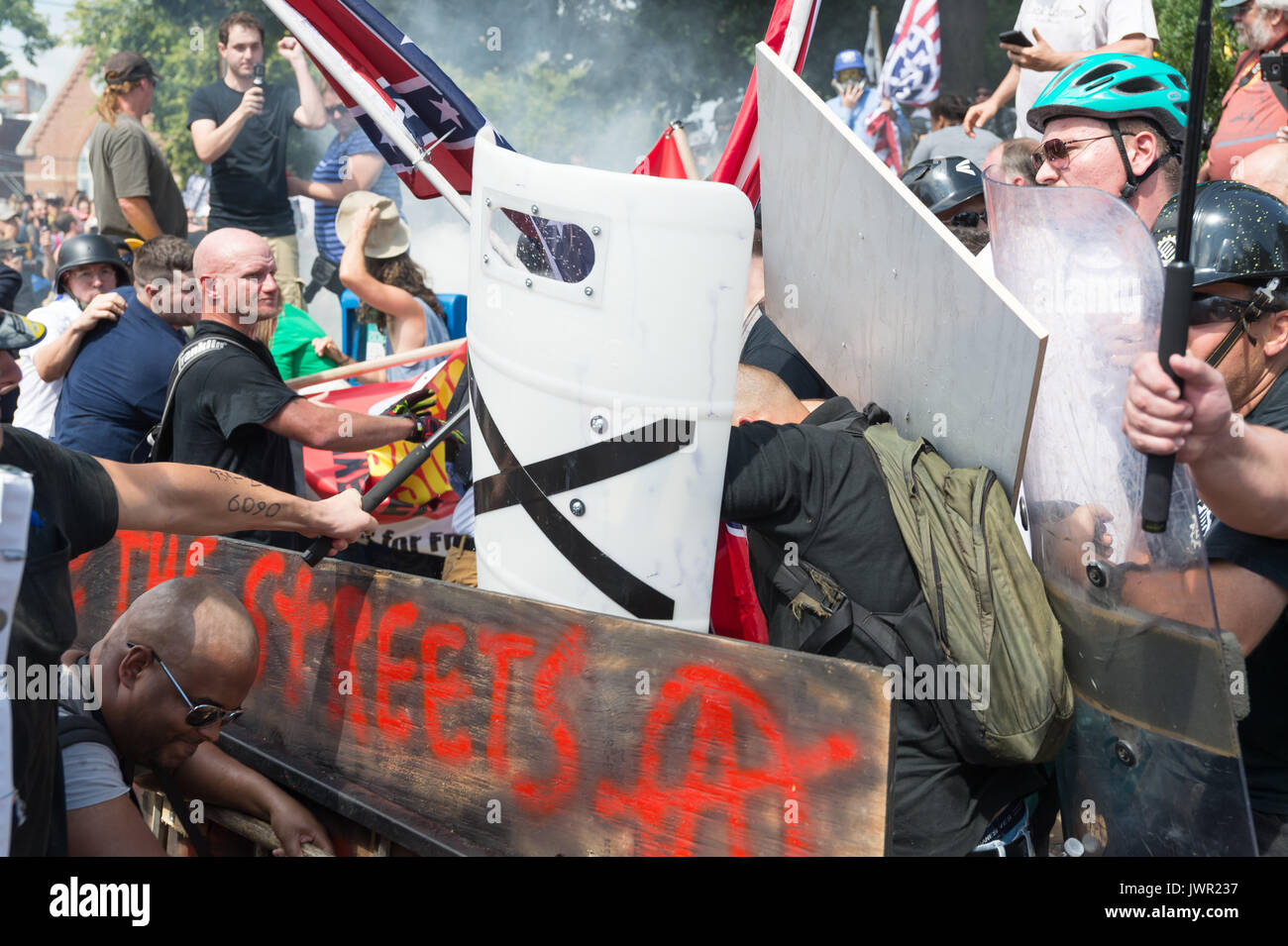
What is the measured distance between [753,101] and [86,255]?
3911 millimetres

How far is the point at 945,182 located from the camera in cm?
401

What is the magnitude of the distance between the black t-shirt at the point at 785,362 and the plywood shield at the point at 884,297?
23cm

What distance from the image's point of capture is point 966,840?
8.05 ft

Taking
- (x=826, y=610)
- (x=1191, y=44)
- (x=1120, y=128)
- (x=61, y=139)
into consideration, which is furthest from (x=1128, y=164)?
(x=61, y=139)

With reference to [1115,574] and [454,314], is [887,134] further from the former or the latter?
[1115,574]

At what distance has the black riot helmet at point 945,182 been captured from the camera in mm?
3891

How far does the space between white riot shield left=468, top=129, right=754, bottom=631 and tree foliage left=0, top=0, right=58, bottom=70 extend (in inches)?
624

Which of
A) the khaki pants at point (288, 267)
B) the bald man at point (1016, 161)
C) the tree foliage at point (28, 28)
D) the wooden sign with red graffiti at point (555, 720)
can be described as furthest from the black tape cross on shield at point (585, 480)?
the tree foliage at point (28, 28)

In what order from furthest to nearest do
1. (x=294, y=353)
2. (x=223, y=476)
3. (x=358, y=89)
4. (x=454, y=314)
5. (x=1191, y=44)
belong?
(x=454, y=314), (x=1191, y=44), (x=294, y=353), (x=358, y=89), (x=223, y=476)

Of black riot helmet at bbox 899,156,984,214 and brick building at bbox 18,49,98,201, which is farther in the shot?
brick building at bbox 18,49,98,201

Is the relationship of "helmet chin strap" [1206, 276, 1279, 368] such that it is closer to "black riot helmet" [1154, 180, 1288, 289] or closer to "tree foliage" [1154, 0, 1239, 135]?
"black riot helmet" [1154, 180, 1288, 289]

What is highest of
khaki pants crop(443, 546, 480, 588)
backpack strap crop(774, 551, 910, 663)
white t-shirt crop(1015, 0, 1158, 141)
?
white t-shirt crop(1015, 0, 1158, 141)

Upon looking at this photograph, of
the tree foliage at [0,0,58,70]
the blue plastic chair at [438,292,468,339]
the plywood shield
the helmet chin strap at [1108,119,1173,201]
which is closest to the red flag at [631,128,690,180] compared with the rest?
the plywood shield

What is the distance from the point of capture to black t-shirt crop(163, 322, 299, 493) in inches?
158
